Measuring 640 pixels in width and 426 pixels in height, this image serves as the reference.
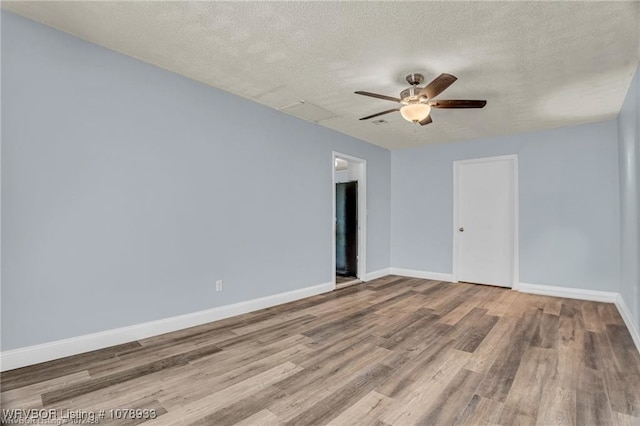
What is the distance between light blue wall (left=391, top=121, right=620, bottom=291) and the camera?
4484mm

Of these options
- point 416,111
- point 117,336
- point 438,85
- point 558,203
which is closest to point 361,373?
point 117,336

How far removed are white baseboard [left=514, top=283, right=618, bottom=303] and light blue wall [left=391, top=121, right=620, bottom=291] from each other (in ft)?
0.23

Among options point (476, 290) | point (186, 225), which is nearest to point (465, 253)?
point (476, 290)

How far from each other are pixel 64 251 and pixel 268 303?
7.49 ft

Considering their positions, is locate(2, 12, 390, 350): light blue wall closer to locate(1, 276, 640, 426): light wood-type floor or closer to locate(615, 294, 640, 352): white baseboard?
locate(1, 276, 640, 426): light wood-type floor

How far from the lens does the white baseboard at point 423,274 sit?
5.89 metres

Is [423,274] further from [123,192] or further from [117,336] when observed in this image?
[123,192]

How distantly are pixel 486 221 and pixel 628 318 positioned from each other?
7.88 ft

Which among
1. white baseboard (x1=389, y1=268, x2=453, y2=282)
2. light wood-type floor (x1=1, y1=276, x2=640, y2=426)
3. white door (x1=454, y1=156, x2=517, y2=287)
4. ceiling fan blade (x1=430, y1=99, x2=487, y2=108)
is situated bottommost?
light wood-type floor (x1=1, y1=276, x2=640, y2=426)

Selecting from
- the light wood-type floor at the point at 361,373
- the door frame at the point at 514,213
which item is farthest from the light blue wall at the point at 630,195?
the door frame at the point at 514,213

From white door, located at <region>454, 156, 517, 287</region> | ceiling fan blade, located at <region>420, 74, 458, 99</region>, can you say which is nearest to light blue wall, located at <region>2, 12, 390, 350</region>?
ceiling fan blade, located at <region>420, 74, 458, 99</region>

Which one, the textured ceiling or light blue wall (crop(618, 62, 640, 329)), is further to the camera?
light blue wall (crop(618, 62, 640, 329))

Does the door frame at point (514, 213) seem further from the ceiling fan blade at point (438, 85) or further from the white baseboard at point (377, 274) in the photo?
the ceiling fan blade at point (438, 85)

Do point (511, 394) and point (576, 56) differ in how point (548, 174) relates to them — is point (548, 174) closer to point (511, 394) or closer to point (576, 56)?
point (576, 56)
